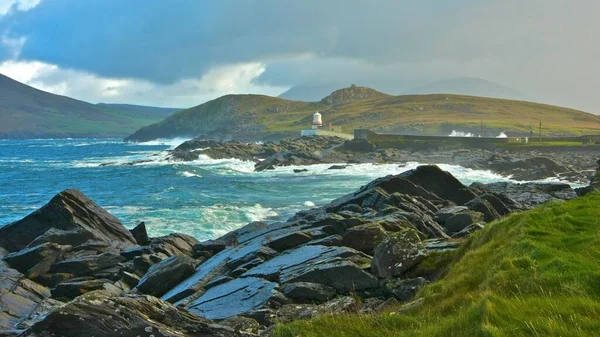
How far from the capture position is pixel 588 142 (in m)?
103

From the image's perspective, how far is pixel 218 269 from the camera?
62.0 feet

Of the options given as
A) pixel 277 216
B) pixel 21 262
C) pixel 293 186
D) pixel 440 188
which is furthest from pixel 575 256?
pixel 293 186

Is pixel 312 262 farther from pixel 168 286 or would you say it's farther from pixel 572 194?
pixel 572 194

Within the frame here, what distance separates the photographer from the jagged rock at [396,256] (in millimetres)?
15344

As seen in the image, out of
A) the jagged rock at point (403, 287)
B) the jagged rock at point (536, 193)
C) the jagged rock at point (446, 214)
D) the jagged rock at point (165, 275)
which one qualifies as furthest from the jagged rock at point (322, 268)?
the jagged rock at point (536, 193)

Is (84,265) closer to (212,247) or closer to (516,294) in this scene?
(212,247)

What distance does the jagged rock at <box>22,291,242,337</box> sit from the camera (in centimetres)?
880

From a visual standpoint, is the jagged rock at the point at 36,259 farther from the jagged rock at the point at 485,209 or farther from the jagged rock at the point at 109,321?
the jagged rock at the point at 485,209

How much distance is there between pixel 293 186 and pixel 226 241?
3716 cm

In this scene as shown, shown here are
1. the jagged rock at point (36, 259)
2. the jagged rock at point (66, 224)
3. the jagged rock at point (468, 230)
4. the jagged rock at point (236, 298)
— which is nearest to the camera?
the jagged rock at point (236, 298)

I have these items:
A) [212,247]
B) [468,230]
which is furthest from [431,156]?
[212,247]

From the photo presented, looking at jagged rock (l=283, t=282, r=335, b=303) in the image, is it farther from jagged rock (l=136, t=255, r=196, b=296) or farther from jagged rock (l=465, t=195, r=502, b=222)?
jagged rock (l=465, t=195, r=502, b=222)

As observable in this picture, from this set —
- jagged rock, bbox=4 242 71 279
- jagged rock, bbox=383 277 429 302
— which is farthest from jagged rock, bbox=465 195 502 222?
jagged rock, bbox=4 242 71 279

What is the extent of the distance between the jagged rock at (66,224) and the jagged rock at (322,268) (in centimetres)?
1054
